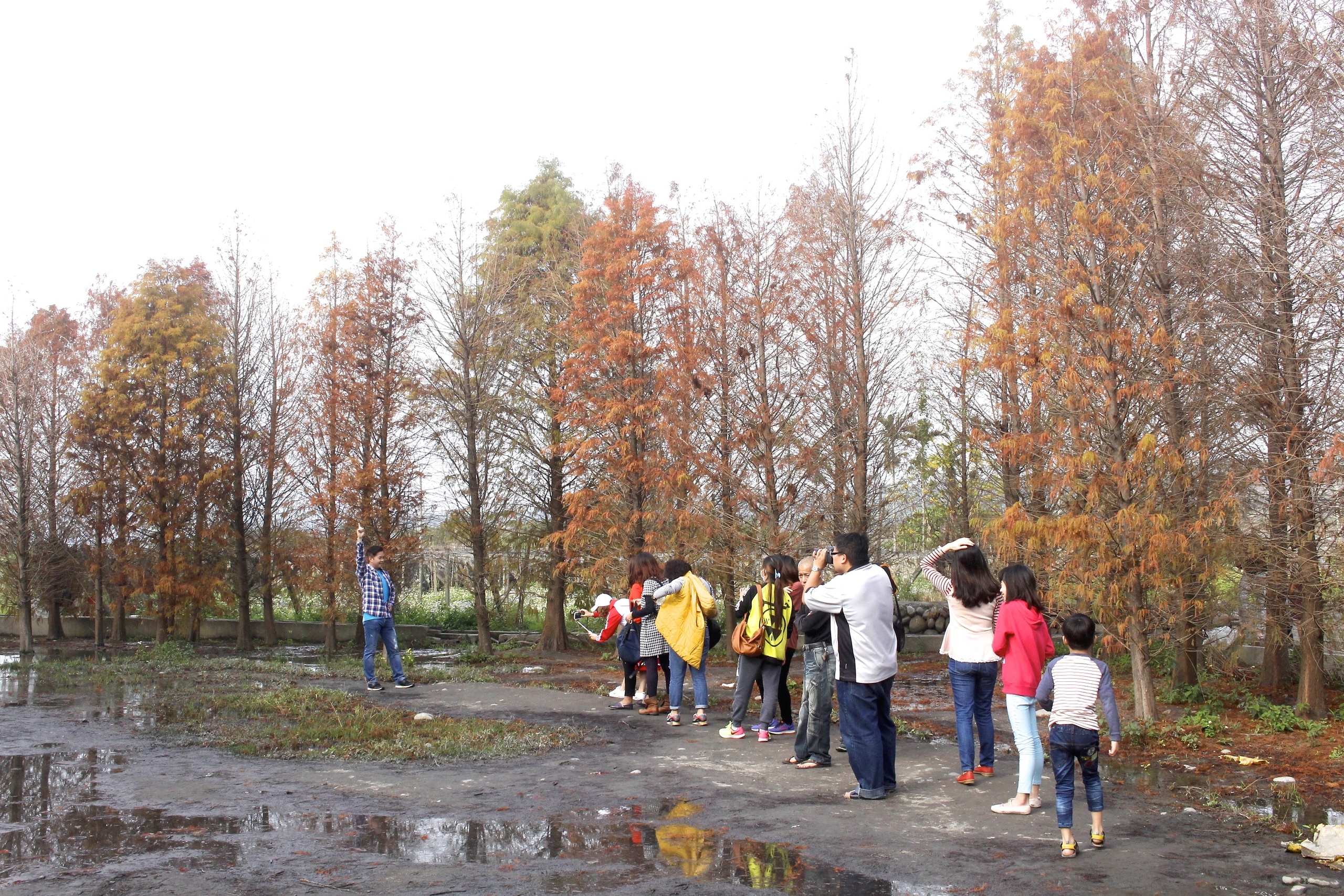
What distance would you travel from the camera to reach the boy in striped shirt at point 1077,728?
19.0ft

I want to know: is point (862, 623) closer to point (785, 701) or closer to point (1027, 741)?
point (1027, 741)

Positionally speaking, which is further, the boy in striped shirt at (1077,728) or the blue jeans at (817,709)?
the blue jeans at (817,709)

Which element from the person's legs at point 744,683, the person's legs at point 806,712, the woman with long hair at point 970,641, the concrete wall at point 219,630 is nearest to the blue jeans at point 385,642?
the person's legs at point 744,683

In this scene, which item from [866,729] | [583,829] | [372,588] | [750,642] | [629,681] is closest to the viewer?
[583,829]

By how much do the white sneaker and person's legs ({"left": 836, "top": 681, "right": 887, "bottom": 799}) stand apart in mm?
833

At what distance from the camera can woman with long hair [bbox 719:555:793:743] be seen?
9.49m

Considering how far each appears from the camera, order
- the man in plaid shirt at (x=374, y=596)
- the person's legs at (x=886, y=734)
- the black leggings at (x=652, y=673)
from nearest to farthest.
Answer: the person's legs at (x=886, y=734) < the black leggings at (x=652, y=673) < the man in plaid shirt at (x=374, y=596)

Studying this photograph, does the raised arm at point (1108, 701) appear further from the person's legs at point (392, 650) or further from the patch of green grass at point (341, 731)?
the person's legs at point (392, 650)

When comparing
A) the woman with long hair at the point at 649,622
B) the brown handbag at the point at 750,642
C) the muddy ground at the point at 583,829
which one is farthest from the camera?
the woman with long hair at the point at 649,622

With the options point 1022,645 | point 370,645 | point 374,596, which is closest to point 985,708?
point 1022,645

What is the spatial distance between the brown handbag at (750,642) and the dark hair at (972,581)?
2513mm

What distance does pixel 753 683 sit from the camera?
32.3 ft

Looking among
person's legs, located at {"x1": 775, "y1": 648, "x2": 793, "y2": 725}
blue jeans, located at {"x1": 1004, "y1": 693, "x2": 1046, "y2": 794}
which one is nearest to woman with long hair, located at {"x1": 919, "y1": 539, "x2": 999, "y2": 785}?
blue jeans, located at {"x1": 1004, "y1": 693, "x2": 1046, "y2": 794}

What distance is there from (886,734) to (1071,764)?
70.2 inches
